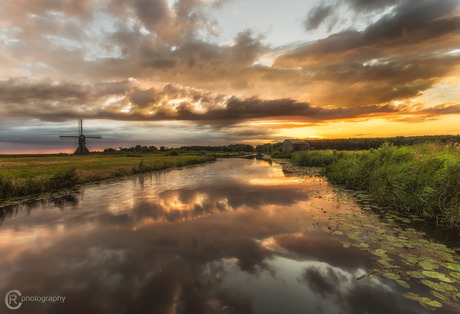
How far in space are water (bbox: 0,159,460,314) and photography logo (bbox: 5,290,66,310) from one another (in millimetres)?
102

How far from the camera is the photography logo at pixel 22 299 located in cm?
480

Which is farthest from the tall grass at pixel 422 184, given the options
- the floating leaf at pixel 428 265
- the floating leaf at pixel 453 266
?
the floating leaf at pixel 428 265

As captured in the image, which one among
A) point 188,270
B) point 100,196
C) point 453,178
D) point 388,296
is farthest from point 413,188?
point 100,196

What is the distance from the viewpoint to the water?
15.4ft

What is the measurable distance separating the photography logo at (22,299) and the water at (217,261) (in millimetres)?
Answer: 102

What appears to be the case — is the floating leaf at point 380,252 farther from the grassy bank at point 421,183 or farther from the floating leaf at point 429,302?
the grassy bank at point 421,183

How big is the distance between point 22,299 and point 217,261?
15.9 feet

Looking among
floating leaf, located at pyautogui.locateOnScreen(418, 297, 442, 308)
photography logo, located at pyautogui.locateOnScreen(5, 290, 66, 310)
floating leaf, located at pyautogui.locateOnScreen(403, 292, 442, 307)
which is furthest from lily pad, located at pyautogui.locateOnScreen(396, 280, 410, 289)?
photography logo, located at pyautogui.locateOnScreen(5, 290, 66, 310)

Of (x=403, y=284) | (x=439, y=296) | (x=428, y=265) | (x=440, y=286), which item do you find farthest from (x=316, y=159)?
(x=439, y=296)

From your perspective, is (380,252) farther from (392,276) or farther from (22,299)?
(22,299)

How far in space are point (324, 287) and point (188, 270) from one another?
368cm

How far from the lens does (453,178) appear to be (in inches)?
360

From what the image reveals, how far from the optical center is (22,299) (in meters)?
4.94

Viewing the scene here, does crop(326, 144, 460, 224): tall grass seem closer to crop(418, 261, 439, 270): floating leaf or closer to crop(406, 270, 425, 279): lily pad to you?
crop(418, 261, 439, 270): floating leaf
